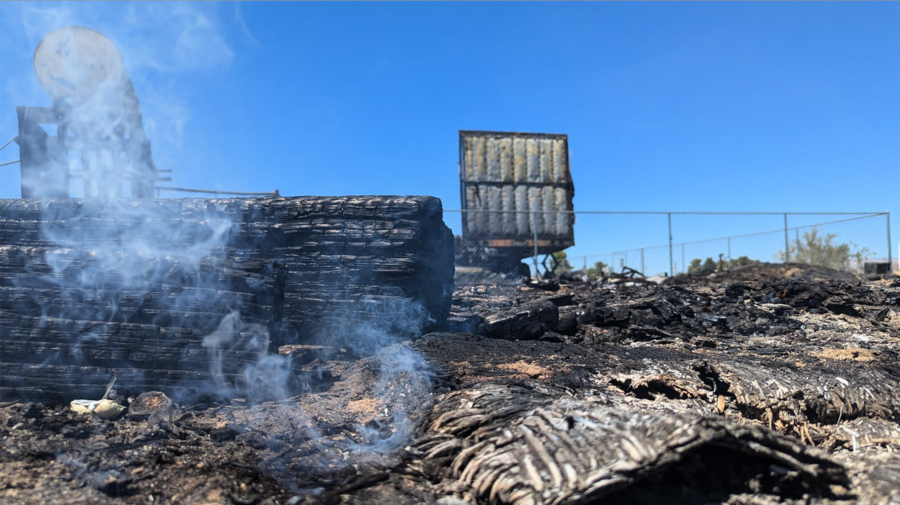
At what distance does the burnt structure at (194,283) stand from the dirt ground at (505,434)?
1.19ft

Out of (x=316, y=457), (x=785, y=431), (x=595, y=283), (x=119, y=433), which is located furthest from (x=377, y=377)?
(x=595, y=283)

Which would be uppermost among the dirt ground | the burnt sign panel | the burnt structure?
the burnt sign panel

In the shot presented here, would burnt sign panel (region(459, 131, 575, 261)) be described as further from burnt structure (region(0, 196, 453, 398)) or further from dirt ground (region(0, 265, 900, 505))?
dirt ground (region(0, 265, 900, 505))

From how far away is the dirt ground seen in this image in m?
2.09

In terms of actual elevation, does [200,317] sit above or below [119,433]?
above

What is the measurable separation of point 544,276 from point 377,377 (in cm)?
846

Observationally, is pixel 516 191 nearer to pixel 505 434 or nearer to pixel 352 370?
pixel 352 370

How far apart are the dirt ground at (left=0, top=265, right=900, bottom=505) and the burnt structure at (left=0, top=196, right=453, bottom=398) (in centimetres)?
36

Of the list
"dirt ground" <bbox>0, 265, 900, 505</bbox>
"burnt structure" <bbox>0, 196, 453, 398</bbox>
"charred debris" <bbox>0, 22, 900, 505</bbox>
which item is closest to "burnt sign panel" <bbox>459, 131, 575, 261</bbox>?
"charred debris" <bbox>0, 22, 900, 505</bbox>

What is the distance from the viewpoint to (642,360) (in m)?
4.45

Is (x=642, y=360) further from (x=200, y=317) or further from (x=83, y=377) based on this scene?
(x=83, y=377)

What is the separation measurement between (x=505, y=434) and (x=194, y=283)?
10.3 feet

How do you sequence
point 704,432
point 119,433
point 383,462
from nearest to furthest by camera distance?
1. point 704,432
2. point 383,462
3. point 119,433

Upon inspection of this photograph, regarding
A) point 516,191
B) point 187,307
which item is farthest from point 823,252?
point 187,307
